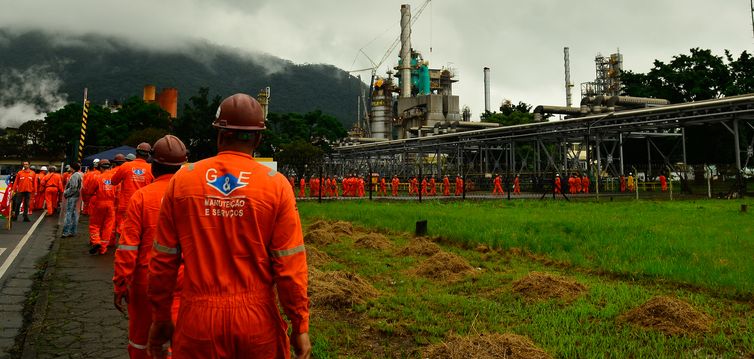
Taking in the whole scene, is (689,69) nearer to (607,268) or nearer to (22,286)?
(607,268)

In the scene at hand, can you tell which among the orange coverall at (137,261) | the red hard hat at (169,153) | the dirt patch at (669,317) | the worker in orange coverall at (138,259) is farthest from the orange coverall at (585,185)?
the orange coverall at (137,261)

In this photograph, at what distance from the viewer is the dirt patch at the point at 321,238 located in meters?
10.8

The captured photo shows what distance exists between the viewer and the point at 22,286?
6.99 meters

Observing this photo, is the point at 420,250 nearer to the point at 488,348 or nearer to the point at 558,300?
the point at 558,300

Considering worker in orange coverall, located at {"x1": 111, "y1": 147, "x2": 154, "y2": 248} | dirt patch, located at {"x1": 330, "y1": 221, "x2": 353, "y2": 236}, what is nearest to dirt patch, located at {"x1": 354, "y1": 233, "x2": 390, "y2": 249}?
dirt patch, located at {"x1": 330, "y1": 221, "x2": 353, "y2": 236}

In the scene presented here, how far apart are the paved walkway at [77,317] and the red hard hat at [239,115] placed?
10.5ft

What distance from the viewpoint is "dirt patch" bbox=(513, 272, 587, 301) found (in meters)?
5.90

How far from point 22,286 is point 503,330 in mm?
6808

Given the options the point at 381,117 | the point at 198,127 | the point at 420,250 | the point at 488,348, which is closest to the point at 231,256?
the point at 488,348

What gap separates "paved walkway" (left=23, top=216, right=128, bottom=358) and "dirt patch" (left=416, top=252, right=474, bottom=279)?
418cm

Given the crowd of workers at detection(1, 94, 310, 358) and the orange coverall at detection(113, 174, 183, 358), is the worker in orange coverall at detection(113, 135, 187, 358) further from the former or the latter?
the crowd of workers at detection(1, 94, 310, 358)

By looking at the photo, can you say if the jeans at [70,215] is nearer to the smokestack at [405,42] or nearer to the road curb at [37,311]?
the road curb at [37,311]

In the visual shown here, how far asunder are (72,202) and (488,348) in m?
11.2

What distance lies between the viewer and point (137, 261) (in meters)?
3.51
